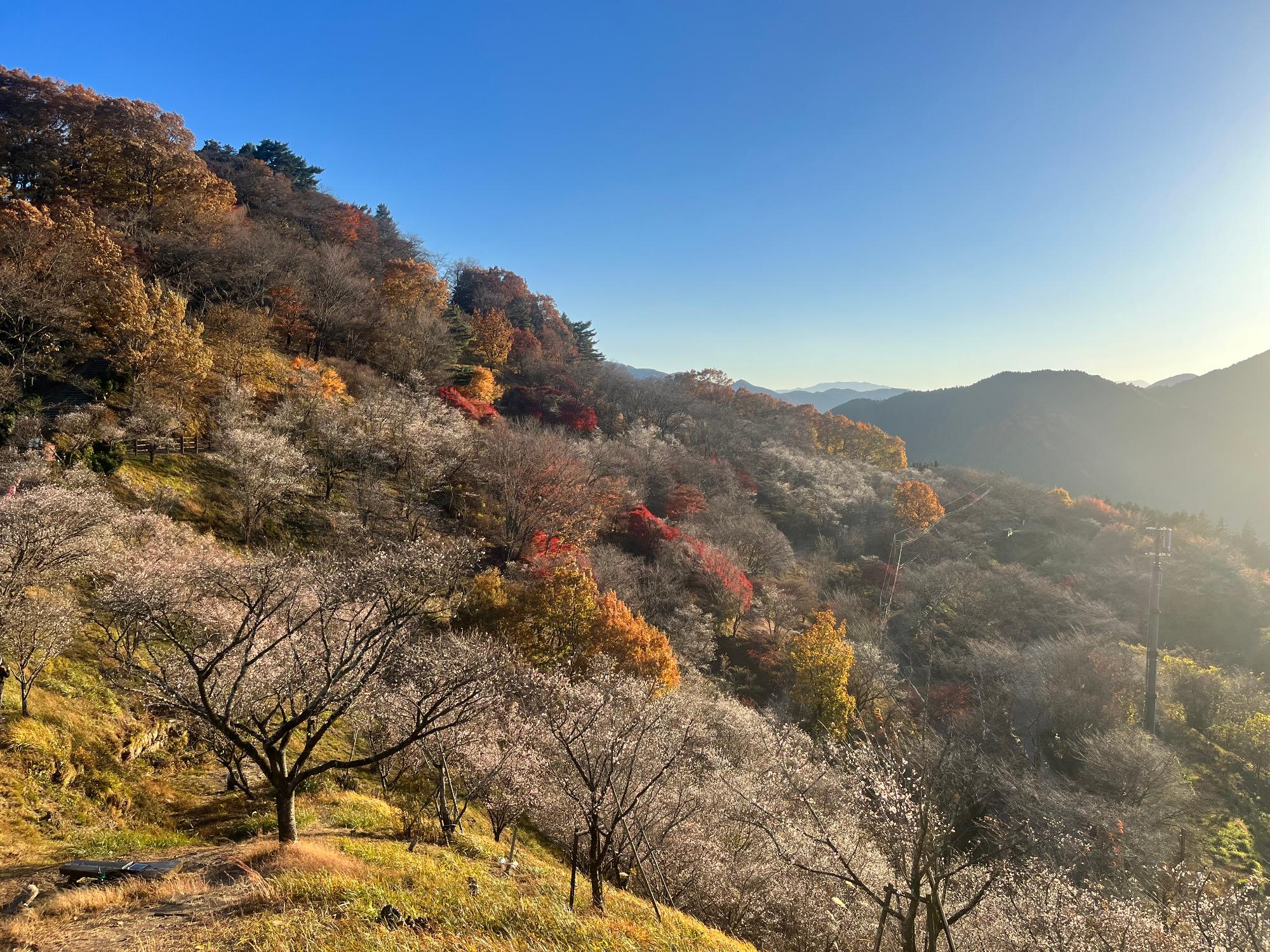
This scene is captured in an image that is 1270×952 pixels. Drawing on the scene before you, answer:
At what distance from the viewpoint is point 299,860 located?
790cm

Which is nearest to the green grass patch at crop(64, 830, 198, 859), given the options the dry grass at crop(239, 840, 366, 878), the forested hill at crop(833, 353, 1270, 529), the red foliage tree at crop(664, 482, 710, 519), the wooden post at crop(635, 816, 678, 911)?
the dry grass at crop(239, 840, 366, 878)

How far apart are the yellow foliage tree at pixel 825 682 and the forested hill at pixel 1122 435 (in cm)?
9246

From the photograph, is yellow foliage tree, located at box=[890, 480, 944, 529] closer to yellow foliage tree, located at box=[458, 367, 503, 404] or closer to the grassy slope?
yellow foliage tree, located at box=[458, 367, 503, 404]

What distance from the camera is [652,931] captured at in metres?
7.74

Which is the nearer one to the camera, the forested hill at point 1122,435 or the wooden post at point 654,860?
the wooden post at point 654,860

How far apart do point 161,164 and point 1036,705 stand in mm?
59966

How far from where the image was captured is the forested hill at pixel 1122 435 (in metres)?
83.7

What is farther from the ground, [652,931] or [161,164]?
[161,164]

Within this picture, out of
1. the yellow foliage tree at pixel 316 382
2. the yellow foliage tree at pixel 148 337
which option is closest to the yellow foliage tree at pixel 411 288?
the yellow foliage tree at pixel 316 382

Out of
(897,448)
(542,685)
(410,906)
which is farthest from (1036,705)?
(897,448)

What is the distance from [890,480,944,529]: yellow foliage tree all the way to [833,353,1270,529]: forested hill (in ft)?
195

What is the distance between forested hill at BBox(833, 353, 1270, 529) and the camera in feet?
275

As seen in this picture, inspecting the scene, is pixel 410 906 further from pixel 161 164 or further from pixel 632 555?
pixel 161 164

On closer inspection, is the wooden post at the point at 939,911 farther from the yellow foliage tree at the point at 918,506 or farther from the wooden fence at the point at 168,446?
the yellow foliage tree at the point at 918,506
